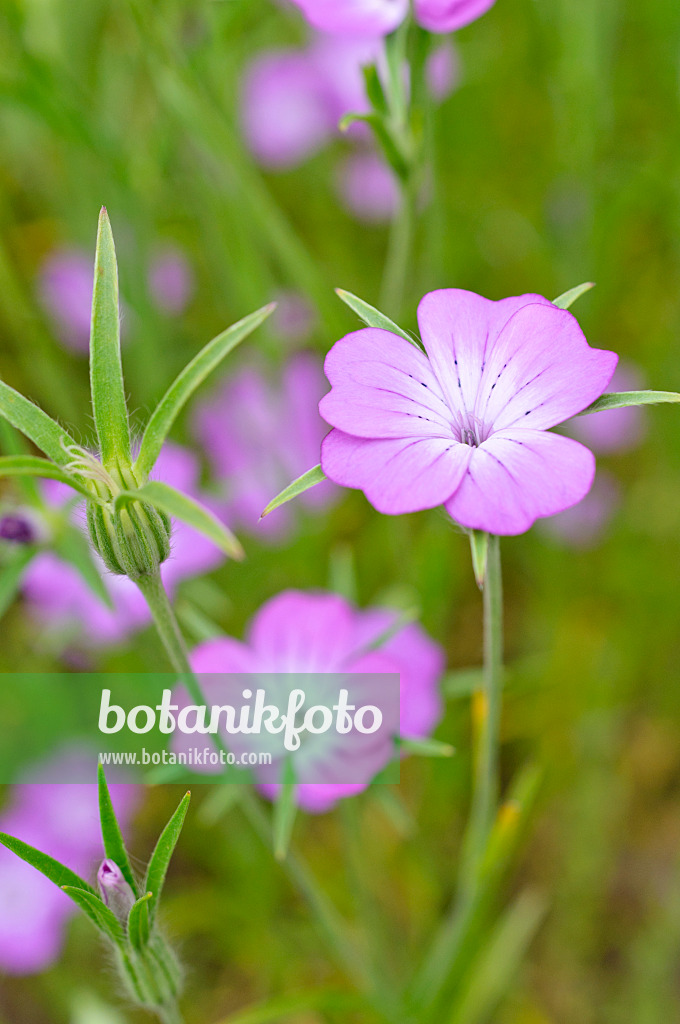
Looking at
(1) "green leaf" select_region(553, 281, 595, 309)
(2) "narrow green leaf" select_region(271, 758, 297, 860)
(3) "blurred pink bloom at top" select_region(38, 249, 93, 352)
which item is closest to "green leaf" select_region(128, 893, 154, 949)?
(2) "narrow green leaf" select_region(271, 758, 297, 860)

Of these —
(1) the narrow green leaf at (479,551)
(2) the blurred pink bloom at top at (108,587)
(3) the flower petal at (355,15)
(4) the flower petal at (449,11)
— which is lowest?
(1) the narrow green leaf at (479,551)

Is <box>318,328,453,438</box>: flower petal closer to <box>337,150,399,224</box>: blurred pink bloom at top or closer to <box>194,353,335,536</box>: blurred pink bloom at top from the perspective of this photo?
<box>194,353,335,536</box>: blurred pink bloom at top

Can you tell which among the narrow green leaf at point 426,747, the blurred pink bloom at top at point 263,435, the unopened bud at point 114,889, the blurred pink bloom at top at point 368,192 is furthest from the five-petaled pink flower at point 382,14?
the blurred pink bloom at top at point 368,192

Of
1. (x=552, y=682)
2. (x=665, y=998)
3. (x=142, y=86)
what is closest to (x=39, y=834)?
(x=552, y=682)

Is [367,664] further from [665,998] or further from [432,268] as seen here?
[665,998]

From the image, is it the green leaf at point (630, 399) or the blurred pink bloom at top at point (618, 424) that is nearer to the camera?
the green leaf at point (630, 399)

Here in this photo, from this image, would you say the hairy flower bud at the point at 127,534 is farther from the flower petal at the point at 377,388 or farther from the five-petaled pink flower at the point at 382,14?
the five-petaled pink flower at the point at 382,14
